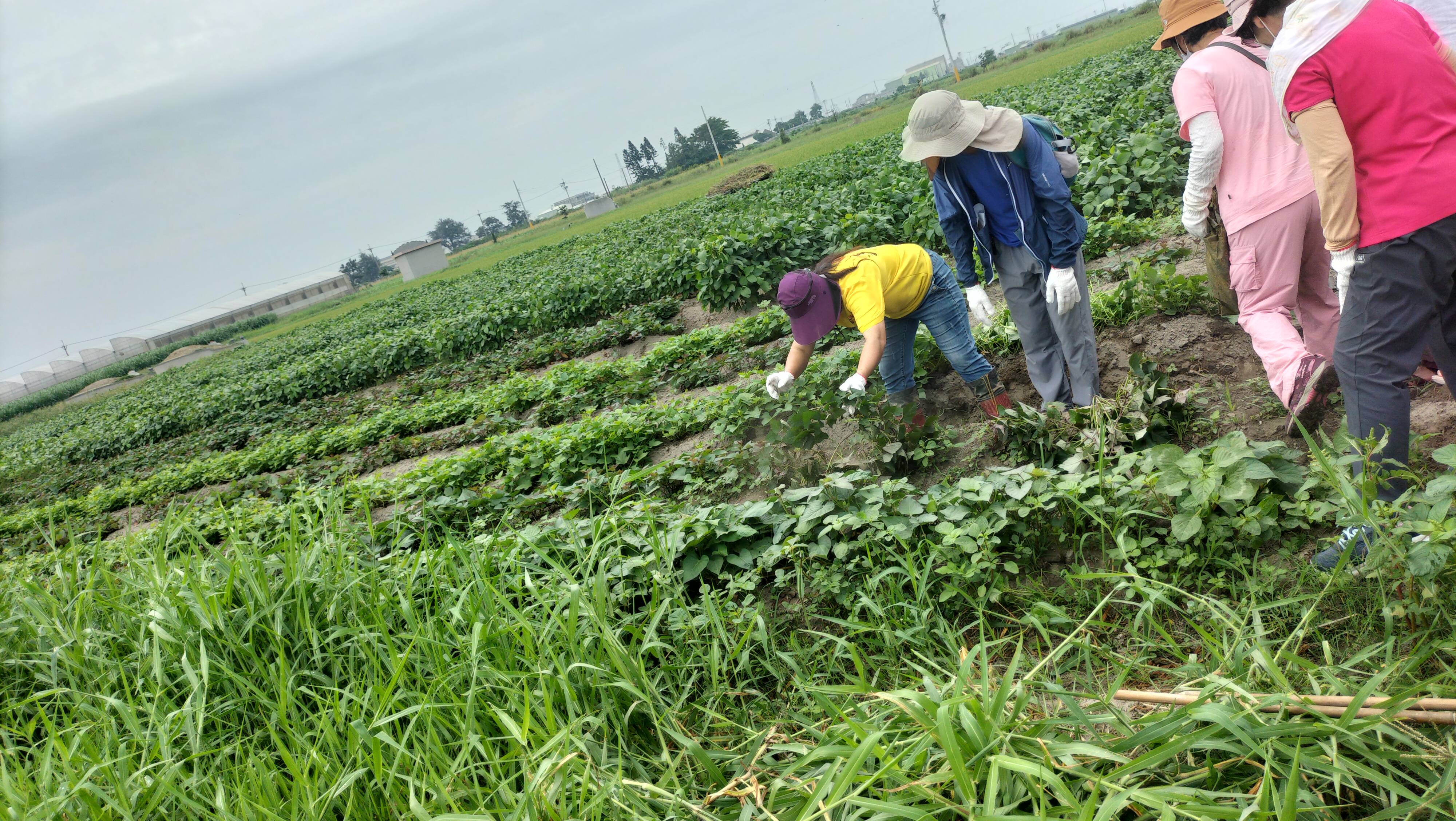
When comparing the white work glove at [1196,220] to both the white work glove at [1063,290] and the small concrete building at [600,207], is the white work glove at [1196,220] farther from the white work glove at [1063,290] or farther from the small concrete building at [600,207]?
the small concrete building at [600,207]

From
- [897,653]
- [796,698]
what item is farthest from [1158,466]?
[796,698]

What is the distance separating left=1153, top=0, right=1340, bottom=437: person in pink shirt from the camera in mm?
2701

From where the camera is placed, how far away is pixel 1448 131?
77.5 inches

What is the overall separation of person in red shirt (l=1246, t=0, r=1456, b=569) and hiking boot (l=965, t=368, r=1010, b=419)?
6.00ft

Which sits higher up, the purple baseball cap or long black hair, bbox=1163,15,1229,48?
long black hair, bbox=1163,15,1229,48

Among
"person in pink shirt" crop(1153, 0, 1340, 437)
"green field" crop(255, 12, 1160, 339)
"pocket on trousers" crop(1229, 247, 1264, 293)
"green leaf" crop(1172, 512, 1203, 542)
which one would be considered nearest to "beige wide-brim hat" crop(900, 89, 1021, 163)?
"person in pink shirt" crop(1153, 0, 1340, 437)

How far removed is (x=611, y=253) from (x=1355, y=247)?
50.3 ft

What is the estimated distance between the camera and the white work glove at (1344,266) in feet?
6.85

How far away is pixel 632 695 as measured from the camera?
2.24m

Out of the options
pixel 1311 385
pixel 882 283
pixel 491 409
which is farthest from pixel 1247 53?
pixel 491 409

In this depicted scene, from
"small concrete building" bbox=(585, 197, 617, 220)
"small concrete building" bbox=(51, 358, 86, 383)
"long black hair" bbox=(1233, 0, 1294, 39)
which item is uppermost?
"small concrete building" bbox=(51, 358, 86, 383)

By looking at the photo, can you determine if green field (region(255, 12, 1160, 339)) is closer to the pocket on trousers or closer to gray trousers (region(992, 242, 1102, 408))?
gray trousers (region(992, 242, 1102, 408))

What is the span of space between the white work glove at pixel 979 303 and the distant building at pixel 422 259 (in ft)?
180

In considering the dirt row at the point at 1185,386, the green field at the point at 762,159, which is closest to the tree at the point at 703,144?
the green field at the point at 762,159
